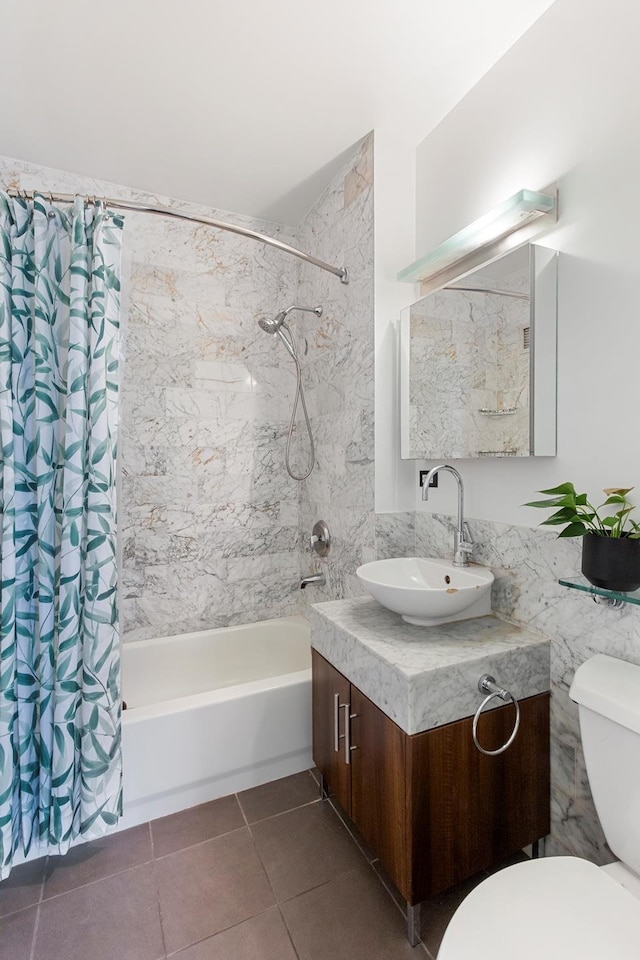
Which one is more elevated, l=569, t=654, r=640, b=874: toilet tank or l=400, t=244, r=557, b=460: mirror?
l=400, t=244, r=557, b=460: mirror

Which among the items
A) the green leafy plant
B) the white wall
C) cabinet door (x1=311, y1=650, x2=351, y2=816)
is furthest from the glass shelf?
cabinet door (x1=311, y1=650, x2=351, y2=816)

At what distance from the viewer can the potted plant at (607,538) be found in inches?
40.8

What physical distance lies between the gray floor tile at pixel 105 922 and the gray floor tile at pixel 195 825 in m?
0.12

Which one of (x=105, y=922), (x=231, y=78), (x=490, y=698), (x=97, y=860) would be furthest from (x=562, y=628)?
(x=231, y=78)

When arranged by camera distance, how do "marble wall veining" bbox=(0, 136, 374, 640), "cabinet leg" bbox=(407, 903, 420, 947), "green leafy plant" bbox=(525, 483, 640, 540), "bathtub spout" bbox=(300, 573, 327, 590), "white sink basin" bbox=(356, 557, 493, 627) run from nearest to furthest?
1. "green leafy plant" bbox=(525, 483, 640, 540)
2. "cabinet leg" bbox=(407, 903, 420, 947)
3. "white sink basin" bbox=(356, 557, 493, 627)
4. "marble wall veining" bbox=(0, 136, 374, 640)
5. "bathtub spout" bbox=(300, 573, 327, 590)

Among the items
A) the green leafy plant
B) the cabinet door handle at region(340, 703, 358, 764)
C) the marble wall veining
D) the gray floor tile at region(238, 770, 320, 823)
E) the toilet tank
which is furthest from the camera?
the marble wall veining

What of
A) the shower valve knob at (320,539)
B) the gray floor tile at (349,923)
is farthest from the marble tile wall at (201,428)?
the gray floor tile at (349,923)

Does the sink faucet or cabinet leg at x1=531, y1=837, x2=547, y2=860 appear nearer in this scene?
cabinet leg at x1=531, y1=837, x2=547, y2=860

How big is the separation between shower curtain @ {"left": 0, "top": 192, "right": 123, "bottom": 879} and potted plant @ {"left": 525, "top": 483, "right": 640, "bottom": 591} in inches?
51.2

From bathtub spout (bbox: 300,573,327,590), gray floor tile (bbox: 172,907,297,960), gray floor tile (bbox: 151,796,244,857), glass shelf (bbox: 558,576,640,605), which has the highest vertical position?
glass shelf (bbox: 558,576,640,605)

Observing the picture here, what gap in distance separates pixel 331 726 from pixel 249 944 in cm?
57

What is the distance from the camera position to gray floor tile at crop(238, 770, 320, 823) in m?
1.68

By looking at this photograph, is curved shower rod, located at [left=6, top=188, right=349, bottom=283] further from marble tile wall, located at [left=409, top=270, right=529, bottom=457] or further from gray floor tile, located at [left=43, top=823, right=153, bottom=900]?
gray floor tile, located at [left=43, top=823, right=153, bottom=900]

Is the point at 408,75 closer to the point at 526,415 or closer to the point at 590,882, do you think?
the point at 526,415
